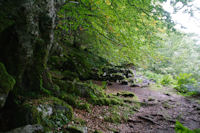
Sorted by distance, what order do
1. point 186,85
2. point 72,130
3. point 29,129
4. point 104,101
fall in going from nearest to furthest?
1. point 29,129
2. point 72,130
3. point 104,101
4. point 186,85

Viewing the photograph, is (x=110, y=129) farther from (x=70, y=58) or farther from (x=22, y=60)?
(x=70, y=58)

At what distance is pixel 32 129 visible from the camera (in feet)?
7.94

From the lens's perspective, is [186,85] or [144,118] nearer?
[144,118]

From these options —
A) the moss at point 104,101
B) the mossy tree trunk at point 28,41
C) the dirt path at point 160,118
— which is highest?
the mossy tree trunk at point 28,41

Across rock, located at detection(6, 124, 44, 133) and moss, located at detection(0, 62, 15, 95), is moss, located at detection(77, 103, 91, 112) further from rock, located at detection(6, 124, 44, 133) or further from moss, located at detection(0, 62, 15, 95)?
moss, located at detection(0, 62, 15, 95)

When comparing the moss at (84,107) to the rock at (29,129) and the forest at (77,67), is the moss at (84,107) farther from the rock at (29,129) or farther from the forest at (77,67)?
the rock at (29,129)

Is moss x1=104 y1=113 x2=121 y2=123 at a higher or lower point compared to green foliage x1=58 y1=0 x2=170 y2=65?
lower

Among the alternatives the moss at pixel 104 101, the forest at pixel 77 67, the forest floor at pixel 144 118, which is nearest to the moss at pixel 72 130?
the forest at pixel 77 67

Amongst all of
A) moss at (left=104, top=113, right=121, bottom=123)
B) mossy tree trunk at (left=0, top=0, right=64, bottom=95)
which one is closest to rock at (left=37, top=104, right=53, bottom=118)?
mossy tree trunk at (left=0, top=0, right=64, bottom=95)

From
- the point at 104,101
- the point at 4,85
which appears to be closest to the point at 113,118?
the point at 104,101

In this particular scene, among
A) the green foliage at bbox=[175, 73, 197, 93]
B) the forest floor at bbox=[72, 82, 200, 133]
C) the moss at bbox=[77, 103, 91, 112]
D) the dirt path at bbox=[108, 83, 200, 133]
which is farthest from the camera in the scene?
the green foliage at bbox=[175, 73, 197, 93]

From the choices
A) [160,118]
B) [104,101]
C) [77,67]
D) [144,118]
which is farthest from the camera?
[77,67]

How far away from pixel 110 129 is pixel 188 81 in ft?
29.5

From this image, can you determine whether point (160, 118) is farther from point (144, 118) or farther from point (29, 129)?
point (29, 129)
